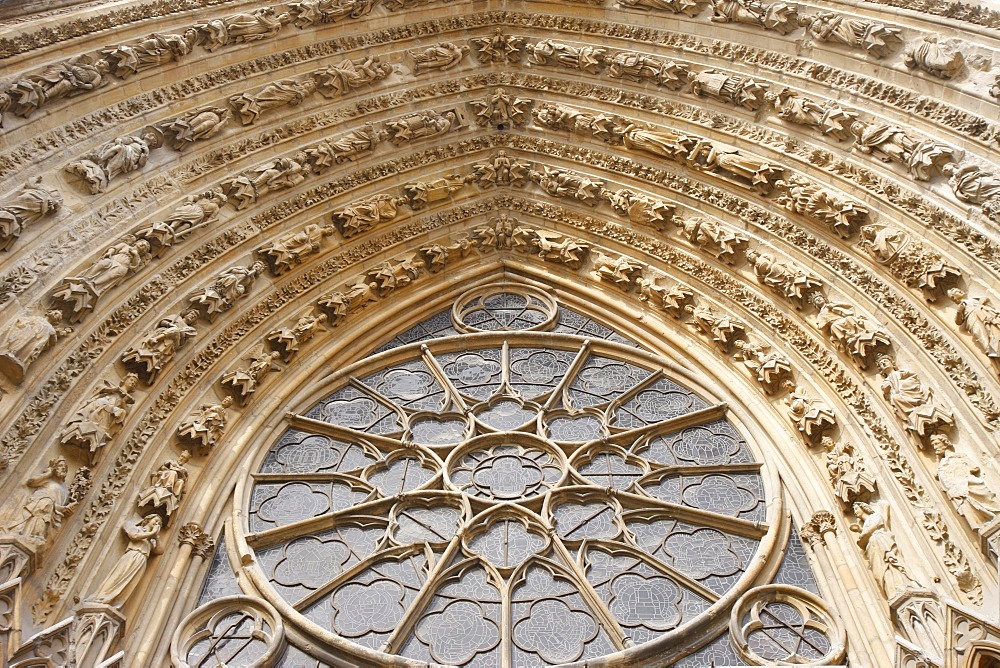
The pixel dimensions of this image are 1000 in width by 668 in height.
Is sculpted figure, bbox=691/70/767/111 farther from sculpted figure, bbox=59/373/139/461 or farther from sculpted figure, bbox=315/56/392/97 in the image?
sculpted figure, bbox=59/373/139/461

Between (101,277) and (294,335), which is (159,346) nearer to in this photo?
(101,277)

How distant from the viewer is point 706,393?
10.5 meters

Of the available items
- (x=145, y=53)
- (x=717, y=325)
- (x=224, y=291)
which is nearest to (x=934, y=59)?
(x=717, y=325)

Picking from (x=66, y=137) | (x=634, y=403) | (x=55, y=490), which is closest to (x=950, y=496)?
(x=634, y=403)

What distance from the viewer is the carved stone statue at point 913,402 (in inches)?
335

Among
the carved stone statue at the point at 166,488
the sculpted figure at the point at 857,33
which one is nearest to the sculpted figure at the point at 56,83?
the carved stone statue at the point at 166,488

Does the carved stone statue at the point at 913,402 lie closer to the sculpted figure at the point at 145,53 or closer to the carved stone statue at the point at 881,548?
the carved stone statue at the point at 881,548

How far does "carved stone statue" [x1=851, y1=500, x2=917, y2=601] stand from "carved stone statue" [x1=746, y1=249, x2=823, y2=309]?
7.42ft

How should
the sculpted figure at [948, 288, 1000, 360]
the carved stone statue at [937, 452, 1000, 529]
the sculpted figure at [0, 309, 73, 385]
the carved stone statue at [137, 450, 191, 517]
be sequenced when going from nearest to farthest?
1. the carved stone statue at [937, 452, 1000, 529]
2. the sculpted figure at [0, 309, 73, 385]
3. the sculpted figure at [948, 288, 1000, 360]
4. the carved stone statue at [137, 450, 191, 517]

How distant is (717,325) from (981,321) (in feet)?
8.78

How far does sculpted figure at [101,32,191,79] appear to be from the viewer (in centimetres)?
1028

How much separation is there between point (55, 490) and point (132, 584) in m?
0.89

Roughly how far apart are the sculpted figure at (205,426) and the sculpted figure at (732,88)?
19.2 ft

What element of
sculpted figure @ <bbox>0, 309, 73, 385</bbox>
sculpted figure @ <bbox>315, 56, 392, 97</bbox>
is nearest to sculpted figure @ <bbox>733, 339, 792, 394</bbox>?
sculpted figure @ <bbox>315, 56, 392, 97</bbox>
